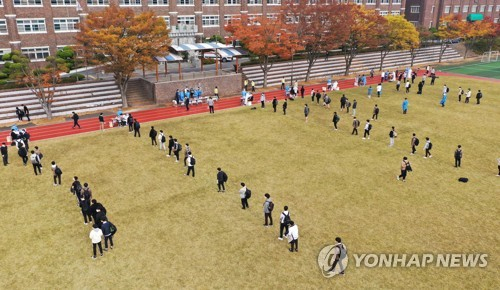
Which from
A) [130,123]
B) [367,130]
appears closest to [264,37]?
[367,130]

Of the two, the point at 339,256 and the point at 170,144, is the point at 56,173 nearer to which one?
the point at 170,144

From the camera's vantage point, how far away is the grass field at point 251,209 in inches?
539

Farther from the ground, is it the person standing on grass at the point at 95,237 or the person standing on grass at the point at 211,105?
the person standing on grass at the point at 211,105

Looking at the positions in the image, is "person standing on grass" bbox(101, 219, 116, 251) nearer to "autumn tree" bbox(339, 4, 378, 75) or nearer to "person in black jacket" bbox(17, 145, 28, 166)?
"person in black jacket" bbox(17, 145, 28, 166)

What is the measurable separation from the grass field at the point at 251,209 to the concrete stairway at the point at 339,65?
19530mm

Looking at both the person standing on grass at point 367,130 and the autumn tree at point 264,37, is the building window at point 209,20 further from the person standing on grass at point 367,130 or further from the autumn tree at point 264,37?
the person standing on grass at point 367,130

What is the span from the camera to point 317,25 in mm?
45156

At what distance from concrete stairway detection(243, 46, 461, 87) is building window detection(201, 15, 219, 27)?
15247 mm

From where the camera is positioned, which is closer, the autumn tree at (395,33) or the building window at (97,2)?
the building window at (97,2)

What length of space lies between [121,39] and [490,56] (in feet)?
232

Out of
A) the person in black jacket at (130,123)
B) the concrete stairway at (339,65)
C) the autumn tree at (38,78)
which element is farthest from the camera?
the concrete stairway at (339,65)

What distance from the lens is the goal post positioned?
7025cm

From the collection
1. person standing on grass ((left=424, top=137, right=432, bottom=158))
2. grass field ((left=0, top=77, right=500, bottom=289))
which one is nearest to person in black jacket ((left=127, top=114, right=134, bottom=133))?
grass field ((left=0, top=77, right=500, bottom=289))

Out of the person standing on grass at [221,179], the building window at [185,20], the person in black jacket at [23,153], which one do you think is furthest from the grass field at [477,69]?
the person in black jacket at [23,153]
